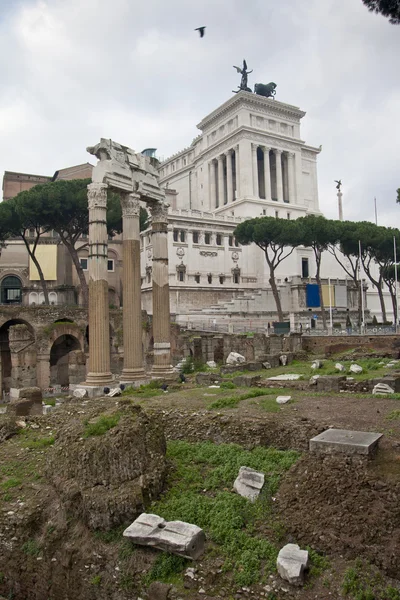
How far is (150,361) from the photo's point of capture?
22.8 meters

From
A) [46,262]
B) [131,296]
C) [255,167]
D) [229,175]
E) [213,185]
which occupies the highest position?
[255,167]

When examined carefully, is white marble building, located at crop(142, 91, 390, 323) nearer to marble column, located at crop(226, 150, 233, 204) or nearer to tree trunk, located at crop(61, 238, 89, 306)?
marble column, located at crop(226, 150, 233, 204)

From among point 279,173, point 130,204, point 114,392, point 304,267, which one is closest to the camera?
point 114,392

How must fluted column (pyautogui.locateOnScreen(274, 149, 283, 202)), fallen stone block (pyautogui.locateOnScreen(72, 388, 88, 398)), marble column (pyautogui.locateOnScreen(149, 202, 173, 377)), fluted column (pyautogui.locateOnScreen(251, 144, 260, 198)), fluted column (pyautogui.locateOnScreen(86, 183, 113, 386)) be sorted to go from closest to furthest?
fallen stone block (pyautogui.locateOnScreen(72, 388, 88, 398)) → fluted column (pyautogui.locateOnScreen(86, 183, 113, 386)) → marble column (pyautogui.locateOnScreen(149, 202, 173, 377)) → fluted column (pyautogui.locateOnScreen(251, 144, 260, 198)) → fluted column (pyautogui.locateOnScreen(274, 149, 283, 202))

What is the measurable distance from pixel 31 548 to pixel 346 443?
4.39 meters

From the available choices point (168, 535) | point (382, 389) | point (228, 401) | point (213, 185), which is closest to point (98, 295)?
point (228, 401)

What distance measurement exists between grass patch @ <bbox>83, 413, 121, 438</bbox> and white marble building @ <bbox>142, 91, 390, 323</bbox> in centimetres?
3073

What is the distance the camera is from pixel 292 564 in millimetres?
5074

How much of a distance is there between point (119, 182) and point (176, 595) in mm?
12758

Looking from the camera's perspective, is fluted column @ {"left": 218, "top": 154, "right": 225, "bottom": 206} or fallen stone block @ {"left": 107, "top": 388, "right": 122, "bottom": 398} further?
fluted column @ {"left": 218, "top": 154, "right": 225, "bottom": 206}

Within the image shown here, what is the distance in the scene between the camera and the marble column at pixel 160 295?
17312 mm

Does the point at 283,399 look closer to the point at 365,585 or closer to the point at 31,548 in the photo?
the point at 31,548

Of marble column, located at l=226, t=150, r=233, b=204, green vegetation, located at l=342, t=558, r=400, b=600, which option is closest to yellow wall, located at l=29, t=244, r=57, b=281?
marble column, located at l=226, t=150, r=233, b=204

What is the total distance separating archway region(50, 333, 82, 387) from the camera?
94.1 ft
